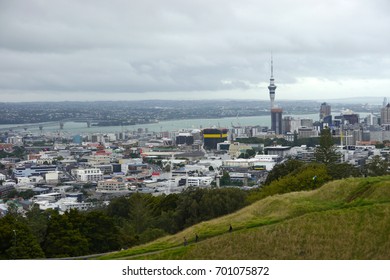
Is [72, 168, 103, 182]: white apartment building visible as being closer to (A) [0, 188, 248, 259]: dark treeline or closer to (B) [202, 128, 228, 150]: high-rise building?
(B) [202, 128, 228, 150]: high-rise building

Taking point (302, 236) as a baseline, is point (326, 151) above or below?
below


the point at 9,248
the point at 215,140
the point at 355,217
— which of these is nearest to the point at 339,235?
the point at 355,217

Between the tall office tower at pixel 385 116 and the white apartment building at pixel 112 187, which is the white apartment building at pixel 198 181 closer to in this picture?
the white apartment building at pixel 112 187

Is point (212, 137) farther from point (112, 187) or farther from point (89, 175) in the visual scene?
point (112, 187)

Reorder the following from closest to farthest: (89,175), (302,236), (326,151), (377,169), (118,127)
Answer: (302,236) < (377,169) < (326,151) < (89,175) < (118,127)

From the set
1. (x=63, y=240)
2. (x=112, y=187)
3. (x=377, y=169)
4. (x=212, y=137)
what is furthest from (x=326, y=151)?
(x=212, y=137)

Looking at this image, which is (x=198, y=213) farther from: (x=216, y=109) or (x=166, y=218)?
(x=216, y=109)
